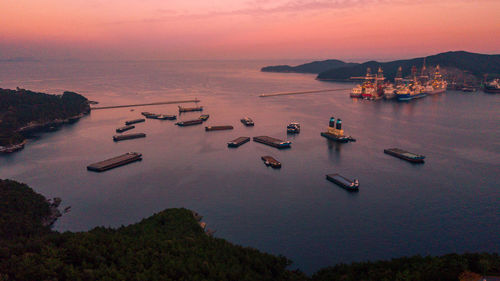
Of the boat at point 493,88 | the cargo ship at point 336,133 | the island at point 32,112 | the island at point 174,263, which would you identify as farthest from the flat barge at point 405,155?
the boat at point 493,88

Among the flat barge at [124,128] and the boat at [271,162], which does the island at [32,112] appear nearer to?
the flat barge at [124,128]

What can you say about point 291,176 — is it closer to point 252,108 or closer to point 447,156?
point 447,156

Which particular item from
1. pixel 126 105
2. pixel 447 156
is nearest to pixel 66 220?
pixel 447 156

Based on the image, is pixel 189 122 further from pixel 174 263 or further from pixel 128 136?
pixel 174 263

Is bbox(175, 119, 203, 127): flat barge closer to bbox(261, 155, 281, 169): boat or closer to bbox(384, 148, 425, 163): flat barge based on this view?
bbox(261, 155, 281, 169): boat

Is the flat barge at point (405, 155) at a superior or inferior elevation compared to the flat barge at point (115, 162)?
superior

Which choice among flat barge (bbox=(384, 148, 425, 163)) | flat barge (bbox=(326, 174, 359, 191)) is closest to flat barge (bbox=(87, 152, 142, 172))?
flat barge (bbox=(326, 174, 359, 191))
